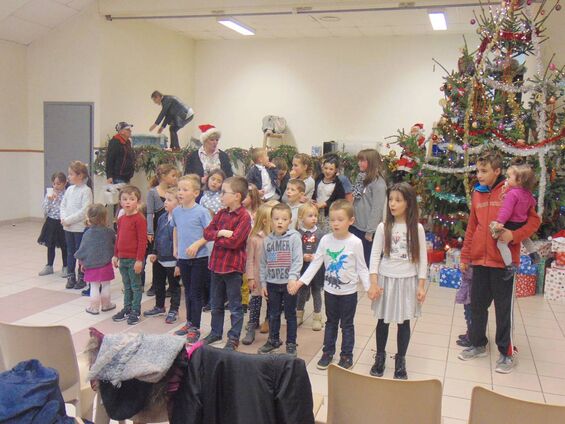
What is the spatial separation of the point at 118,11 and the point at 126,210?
5131 mm

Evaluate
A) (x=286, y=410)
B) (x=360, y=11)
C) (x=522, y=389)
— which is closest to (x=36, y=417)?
(x=286, y=410)

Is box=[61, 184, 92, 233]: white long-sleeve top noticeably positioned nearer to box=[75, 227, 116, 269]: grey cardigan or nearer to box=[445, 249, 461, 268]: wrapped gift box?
box=[75, 227, 116, 269]: grey cardigan

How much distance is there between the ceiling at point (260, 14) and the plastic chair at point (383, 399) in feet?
21.2

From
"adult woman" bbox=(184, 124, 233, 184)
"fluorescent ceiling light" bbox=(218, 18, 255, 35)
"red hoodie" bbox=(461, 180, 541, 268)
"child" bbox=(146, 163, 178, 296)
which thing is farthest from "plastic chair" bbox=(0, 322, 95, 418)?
"fluorescent ceiling light" bbox=(218, 18, 255, 35)

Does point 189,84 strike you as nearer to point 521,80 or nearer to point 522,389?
point 521,80

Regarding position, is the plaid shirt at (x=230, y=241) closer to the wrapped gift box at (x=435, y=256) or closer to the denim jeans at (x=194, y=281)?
the denim jeans at (x=194, y=281)

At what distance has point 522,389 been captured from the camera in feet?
12.1

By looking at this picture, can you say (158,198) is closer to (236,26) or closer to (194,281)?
(194,281)

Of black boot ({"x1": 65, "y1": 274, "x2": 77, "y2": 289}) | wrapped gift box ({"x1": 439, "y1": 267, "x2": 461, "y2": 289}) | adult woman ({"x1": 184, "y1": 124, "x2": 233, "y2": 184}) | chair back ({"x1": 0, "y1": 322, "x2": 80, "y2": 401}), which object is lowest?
black boot ({"x1": 65, "y1": 274, "x2": 77, "y2": 289})

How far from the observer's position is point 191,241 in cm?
429

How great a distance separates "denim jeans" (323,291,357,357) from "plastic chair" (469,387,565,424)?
1778mm

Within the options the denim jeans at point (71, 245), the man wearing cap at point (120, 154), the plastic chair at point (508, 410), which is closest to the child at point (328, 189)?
the denim jeans at point (71, 245)

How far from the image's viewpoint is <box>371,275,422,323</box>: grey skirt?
3.57m

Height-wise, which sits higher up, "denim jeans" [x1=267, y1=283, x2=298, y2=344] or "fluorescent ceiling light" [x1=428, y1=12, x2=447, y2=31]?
"fluorescent ceiling light" [x1=428, y1=12, x2=447, y2=31]
